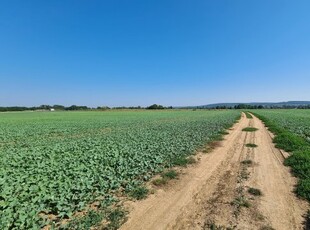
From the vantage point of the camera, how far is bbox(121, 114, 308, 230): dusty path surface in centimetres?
468

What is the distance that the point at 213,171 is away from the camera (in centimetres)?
849

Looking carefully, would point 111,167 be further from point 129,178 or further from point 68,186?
point 68,186

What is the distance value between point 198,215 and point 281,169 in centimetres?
562

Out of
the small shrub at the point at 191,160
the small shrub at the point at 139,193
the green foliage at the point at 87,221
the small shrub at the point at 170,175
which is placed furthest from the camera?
the small shrub at the point at 191,160

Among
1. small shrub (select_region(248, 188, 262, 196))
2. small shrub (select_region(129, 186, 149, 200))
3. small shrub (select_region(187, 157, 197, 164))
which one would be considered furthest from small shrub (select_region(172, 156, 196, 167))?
small shrub (select_region(248, 188, 262, 196))

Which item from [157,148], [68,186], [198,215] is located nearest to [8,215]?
[68,186]

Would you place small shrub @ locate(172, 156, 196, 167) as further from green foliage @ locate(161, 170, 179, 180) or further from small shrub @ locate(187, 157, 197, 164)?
green foliage @ locate(161, 170, 179, 180)

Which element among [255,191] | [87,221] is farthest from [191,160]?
[87,221]

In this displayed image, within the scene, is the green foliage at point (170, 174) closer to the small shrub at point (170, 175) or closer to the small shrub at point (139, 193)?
the small shrub at point (170, 175)

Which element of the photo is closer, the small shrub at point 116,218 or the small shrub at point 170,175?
the small shrub at point 116,218

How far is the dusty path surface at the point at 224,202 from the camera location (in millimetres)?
4684

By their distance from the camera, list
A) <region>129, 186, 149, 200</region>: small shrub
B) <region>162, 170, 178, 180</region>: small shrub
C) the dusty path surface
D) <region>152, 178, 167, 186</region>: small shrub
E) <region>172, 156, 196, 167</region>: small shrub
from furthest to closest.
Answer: <region>172, 156, 196, 167</region>: small shrub → <region>162, 170, 178, 180</region>: small shrub → <region>152, 178, 167, 186</region>: small shrub → <region>129, 186, 149, 200</region>: small shrub → the dusty path surface

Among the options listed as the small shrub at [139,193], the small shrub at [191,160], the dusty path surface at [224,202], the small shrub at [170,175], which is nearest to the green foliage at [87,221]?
the dusty path surface at [224,202]

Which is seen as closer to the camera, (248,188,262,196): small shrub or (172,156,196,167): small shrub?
(248,188,262,196): small shrub
